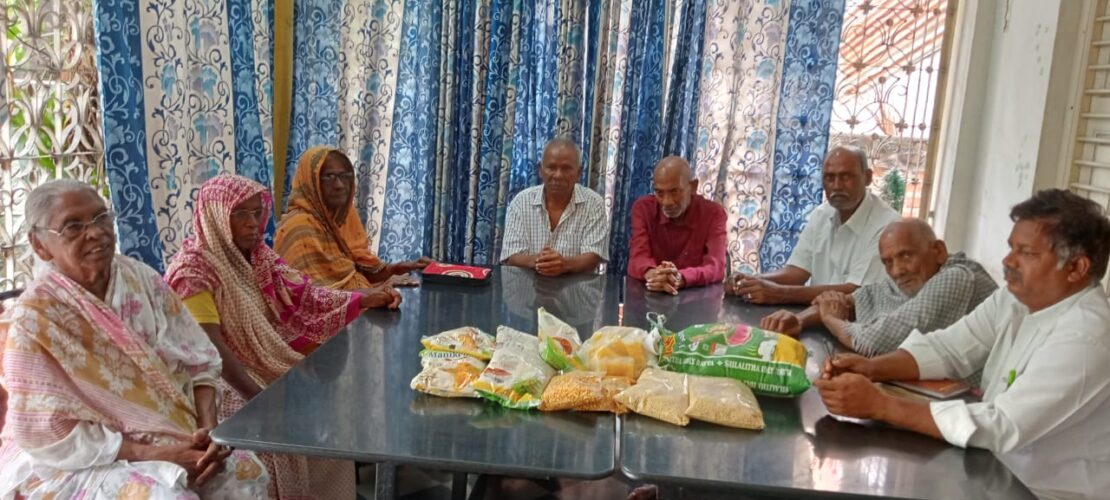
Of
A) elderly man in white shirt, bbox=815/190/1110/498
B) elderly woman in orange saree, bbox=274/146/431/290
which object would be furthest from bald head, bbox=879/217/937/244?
elderly woman in orange saree, bbox=274/146/431/290

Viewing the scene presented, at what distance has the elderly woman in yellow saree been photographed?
1938 mm

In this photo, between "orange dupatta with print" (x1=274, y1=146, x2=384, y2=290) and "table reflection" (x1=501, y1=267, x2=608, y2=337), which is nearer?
"table reflection" (x1=501, y1=267, x2=608, y2=337)

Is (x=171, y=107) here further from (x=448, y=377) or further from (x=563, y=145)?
(x=448, y=377)

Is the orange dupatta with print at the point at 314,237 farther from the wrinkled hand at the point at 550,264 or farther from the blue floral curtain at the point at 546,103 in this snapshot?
the wrinkled hand at the point at 550,264

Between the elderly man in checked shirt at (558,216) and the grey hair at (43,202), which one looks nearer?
the grey hair at (43,202)

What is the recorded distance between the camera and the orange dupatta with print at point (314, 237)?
3.30 metres

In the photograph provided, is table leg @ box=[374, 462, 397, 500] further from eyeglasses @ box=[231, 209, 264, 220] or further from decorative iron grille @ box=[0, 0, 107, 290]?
decorative iron grille @ box=[0, 0, 107, 290]

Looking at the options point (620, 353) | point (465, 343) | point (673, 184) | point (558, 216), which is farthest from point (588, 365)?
point (558, 216)

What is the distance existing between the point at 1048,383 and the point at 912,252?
0.79 m

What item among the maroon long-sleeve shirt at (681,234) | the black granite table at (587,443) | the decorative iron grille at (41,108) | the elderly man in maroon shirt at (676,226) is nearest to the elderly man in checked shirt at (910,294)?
the black granite table at (587,443)

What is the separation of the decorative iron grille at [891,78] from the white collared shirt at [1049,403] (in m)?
2.30

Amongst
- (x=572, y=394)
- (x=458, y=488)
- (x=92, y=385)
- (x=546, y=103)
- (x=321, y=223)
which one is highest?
(x=546, y=103)

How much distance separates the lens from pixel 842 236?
3.48 metres

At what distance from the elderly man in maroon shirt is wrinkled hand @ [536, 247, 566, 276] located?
13.5 inches
